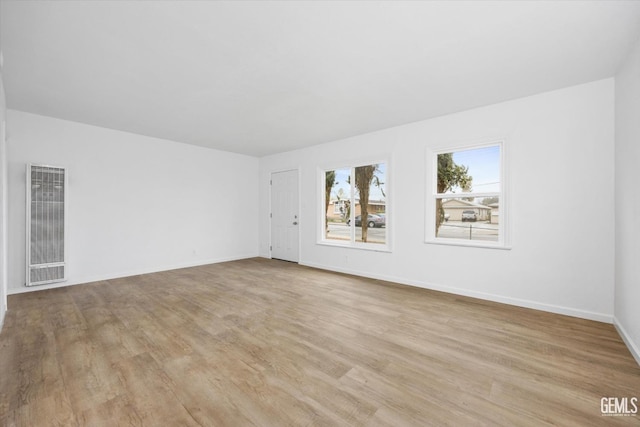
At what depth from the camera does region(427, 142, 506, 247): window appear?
3.69 meters

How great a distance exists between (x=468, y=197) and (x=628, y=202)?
159cm

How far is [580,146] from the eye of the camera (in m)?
3.07

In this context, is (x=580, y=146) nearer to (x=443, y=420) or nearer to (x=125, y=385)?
(x=443, y=420)

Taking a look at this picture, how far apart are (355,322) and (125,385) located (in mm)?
2030

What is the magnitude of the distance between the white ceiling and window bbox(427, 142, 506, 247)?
2.32 feet

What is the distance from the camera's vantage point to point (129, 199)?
5004mm

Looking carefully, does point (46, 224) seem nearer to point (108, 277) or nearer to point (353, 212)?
point (108, 277)

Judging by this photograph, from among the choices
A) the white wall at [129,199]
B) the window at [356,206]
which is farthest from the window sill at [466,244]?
the white wall at [129,199]

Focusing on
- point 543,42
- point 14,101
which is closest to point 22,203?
point 14,101

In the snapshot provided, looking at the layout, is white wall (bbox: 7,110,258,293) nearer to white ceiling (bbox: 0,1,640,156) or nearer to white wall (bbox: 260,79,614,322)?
white ceiling (bbox: 0,1,640,156)

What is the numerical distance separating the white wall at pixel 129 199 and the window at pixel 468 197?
456cm

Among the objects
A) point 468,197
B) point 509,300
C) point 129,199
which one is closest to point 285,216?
point 129,199

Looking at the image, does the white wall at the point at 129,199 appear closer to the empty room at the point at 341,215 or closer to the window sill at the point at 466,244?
the empty room at the point at 341,215

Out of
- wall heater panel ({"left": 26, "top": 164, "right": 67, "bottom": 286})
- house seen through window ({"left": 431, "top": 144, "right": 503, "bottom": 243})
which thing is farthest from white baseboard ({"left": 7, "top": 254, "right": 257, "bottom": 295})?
house seen through window ({"left": 431, "top": 144, "right": 503, "bottom": 243})
